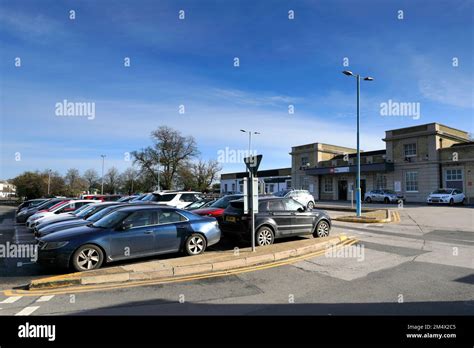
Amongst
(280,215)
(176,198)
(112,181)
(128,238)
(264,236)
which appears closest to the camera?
(128,238)

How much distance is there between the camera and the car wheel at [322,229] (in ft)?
38.7

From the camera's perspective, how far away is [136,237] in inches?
315

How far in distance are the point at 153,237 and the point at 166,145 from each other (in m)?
56.3

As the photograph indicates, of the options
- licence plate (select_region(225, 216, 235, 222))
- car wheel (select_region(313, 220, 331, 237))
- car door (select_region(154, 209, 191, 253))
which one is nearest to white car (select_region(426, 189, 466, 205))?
car wheel (select_region(313, 220, 331, 237))

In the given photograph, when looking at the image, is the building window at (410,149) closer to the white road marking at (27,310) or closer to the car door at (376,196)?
the car door at (376,196)

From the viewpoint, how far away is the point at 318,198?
49.6m

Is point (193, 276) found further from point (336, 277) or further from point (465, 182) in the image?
point (465, 182)

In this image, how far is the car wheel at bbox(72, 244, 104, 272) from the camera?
7238mm

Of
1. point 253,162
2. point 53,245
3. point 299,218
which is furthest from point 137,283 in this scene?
point 299,218

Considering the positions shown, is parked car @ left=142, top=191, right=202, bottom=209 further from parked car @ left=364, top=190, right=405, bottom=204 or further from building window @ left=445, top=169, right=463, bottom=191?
building window @ left=445, top=169, right=463, bottom=191

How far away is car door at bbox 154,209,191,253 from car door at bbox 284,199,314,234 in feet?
12.6

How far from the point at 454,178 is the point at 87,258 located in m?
37.6

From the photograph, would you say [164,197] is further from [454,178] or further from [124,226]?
[454,178]
